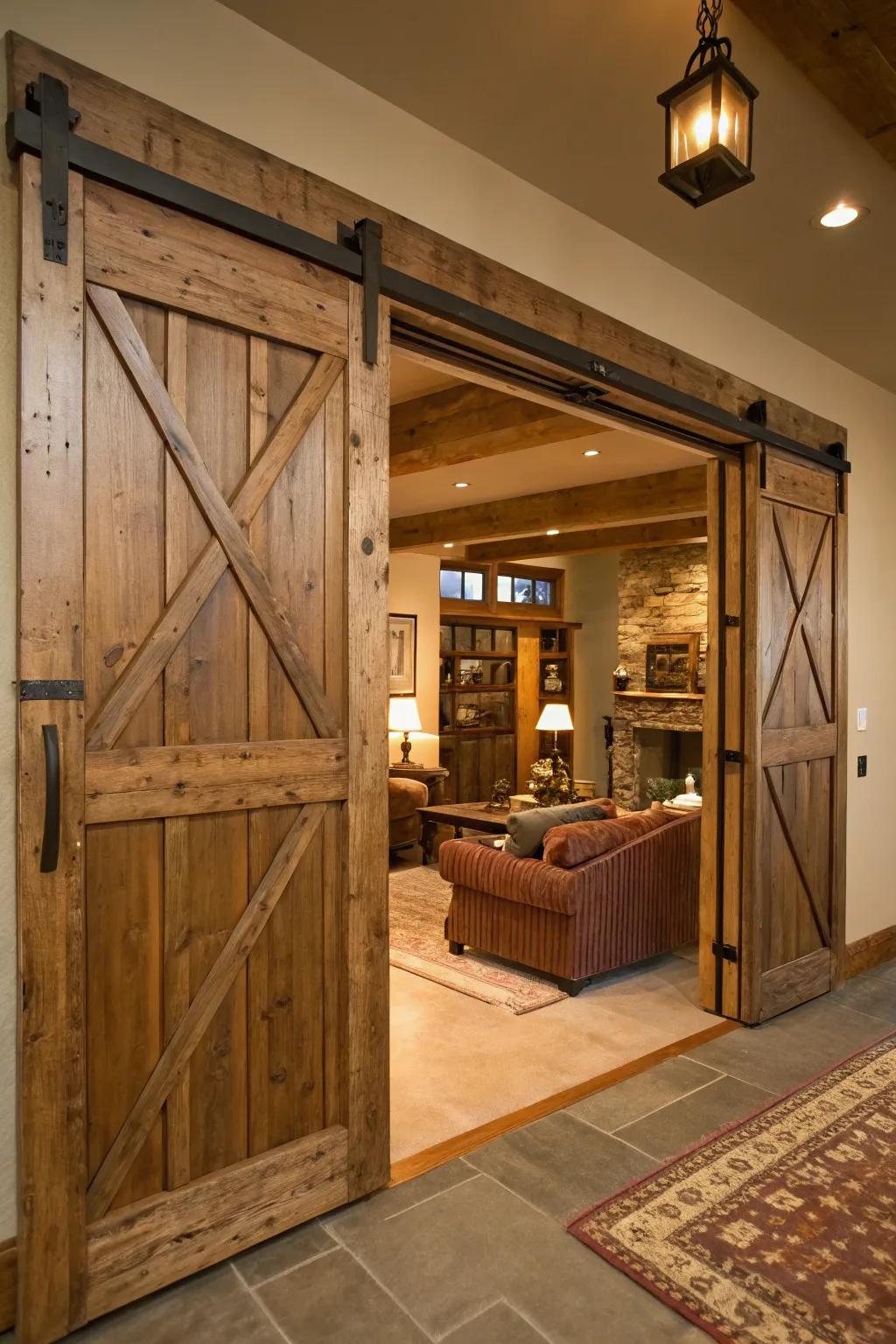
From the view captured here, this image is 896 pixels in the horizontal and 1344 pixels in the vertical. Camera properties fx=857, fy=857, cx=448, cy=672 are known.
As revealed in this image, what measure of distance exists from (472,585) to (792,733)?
6.43 metres

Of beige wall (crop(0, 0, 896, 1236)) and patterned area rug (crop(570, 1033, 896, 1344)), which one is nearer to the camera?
beige wall (crop(0, 0, 896, 1236))

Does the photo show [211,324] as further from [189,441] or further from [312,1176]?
[312,1176]

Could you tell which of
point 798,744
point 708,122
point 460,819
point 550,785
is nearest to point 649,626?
point 550,785

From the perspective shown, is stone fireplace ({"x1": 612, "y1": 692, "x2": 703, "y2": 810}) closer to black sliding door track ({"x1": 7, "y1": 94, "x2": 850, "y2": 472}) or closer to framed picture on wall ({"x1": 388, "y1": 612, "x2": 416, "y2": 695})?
framed picture on wall ({"x1": 388, "y1": 612, "x2": 416, "y2": 695})

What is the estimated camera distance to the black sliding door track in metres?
1.74

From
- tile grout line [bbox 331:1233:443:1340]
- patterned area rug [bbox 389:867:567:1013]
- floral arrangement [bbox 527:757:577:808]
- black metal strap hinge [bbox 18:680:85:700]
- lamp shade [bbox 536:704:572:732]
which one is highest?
black metal strap hinge [bbox 18:680:85:700]

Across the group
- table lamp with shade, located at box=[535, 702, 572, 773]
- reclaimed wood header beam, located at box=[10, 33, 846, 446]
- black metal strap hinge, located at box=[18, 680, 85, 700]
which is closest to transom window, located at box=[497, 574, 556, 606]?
table lamp with shade, located at box=[535, 702, 572, 773]

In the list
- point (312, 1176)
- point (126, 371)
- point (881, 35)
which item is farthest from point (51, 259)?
point (312, 1176)

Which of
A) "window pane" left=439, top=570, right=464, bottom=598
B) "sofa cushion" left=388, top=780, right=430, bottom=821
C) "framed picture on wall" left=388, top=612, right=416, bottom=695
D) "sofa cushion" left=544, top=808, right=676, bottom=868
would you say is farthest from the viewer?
"window pane" left=439, top=570, right=464, bottom=598

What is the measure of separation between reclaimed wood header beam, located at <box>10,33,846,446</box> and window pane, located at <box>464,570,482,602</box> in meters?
6.53

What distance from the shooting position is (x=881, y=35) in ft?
6.70

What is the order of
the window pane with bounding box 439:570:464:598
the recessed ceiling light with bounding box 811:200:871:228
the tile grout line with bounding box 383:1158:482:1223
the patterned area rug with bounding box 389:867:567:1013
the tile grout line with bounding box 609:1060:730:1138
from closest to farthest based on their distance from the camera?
the tile grout line with bounding box 383:1158:482:1223
the tile grout line with bounding box 609:1060:730:1138
the recessed ceiling light with bounding box 811:200:871:228
the patterned area rug with bounding box 389:867:567:1013
the window pane with bounding box 439:570:464:598

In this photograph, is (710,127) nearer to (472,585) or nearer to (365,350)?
(365,350)

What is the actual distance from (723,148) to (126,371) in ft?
4.26
